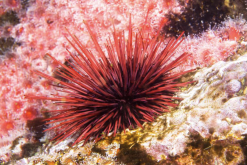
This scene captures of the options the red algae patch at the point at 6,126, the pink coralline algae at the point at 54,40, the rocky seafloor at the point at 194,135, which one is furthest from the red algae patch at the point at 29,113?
the rocky seafloor at the point at 194,135

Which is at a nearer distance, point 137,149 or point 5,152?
point 137,149

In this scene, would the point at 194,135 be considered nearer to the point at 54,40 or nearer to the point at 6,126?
the point at 54,40

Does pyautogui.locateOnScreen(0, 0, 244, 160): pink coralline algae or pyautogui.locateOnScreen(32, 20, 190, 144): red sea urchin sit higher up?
pyautogui.locateOnScreen(0, 0, 244, 160): pink coralline algae

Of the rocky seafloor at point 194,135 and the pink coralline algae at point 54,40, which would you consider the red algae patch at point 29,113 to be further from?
the rocky seafloor at point 194,135

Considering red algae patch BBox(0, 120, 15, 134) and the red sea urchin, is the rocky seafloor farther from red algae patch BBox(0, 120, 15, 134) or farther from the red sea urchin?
red algae patch BBox(0, 120, 15, 134)

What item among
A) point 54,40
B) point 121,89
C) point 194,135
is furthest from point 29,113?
point 194,135

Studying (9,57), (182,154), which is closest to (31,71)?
(9,57)

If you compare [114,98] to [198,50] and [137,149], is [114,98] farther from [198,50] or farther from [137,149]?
[198,50]

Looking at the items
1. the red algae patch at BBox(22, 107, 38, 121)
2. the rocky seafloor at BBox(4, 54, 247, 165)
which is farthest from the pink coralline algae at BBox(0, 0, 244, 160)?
the rocky seafloor at BBox(4, 54, 247, 165)
